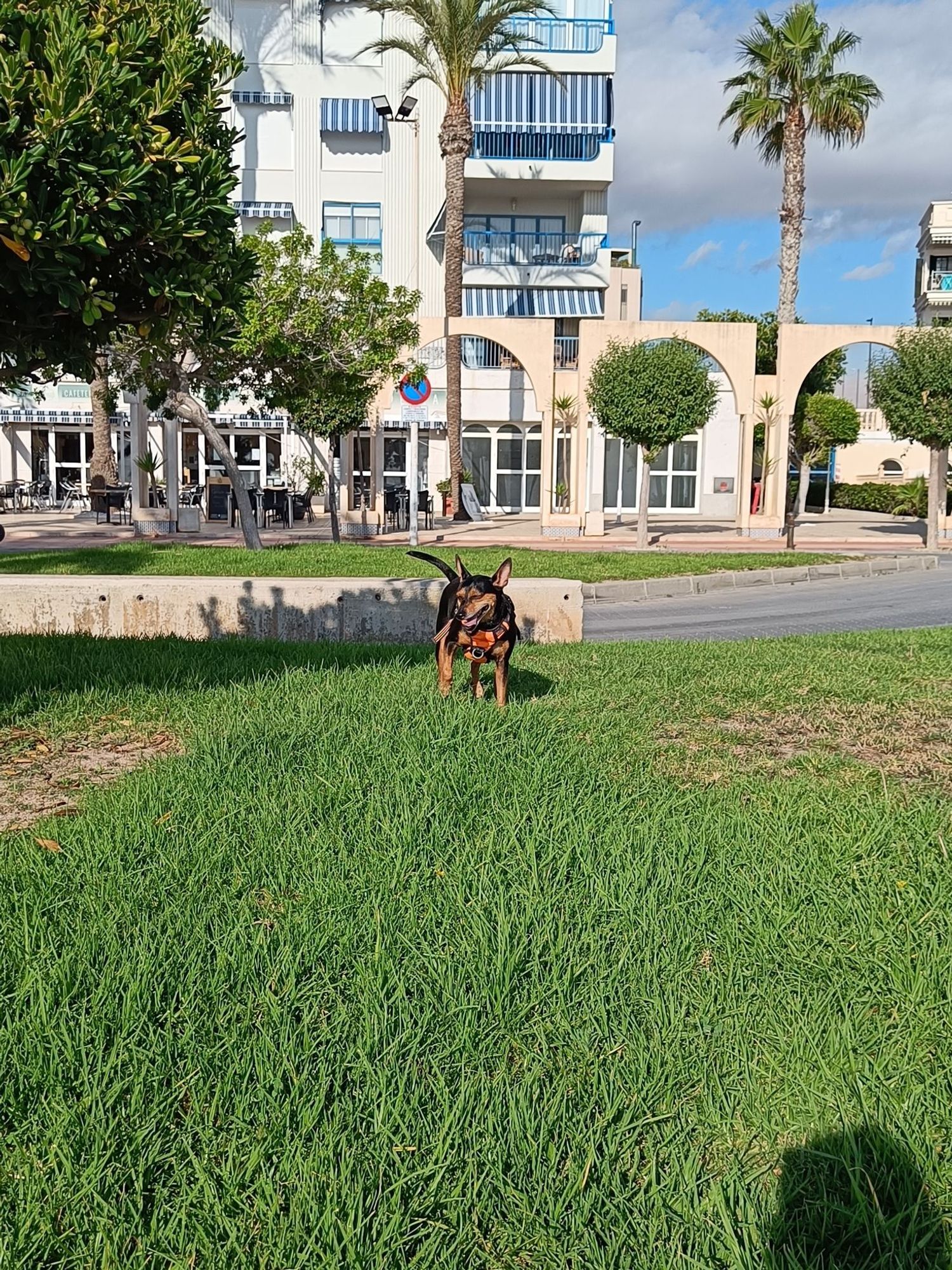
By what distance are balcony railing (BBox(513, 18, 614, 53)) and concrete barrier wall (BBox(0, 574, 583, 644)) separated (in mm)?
32494

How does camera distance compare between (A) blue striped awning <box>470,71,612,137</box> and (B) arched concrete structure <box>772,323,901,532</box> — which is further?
(A) blue striped awning <box>470,71,612,137</box>

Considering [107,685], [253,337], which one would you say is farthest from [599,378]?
[107,685]

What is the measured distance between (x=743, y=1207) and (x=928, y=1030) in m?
0.87

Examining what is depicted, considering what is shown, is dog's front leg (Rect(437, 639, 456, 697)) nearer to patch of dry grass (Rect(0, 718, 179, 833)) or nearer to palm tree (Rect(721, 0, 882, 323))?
patch of dry grass (Rect(0, 718, 179, 833))

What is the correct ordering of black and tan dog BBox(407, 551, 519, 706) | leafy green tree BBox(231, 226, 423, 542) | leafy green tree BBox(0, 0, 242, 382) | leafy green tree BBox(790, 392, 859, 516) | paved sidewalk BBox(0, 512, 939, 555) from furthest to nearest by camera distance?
1. leafy green tree BBox(790, 392, 859, 516)
2. paved sidewalk BBox(0, 512, 939, 555)
3. leafy green tree BBox(231, 226, 423, 542)
4. black and tan dog BBox(407, 551, 519, 706)
5. leafy green tree BBox(0, 0, 242, 382)

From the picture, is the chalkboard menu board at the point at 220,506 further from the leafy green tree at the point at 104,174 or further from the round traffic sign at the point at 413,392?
A: the leafy green tree at the point at 104,174

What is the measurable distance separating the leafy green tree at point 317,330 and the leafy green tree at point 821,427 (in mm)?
18316

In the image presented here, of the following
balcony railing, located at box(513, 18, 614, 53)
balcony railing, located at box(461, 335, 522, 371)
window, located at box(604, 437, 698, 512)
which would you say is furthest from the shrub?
balcony railing, located at box(513, 18, 614, 53)

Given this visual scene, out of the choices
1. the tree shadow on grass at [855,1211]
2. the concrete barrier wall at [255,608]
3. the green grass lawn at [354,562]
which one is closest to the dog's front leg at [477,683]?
the concrete barrier wall at [255,608]

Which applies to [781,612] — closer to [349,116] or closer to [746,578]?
[746,578]

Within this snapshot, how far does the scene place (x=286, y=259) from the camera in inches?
1224

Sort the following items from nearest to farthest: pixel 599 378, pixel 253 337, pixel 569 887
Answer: pixel 569 887, pixel 253 337, pixel 599 378

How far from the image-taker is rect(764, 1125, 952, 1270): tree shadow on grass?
208 cm

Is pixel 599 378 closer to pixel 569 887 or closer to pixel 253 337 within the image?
pixel 253 337
